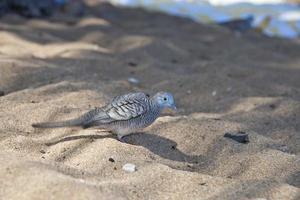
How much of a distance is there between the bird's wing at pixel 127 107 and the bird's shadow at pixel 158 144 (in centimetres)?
22

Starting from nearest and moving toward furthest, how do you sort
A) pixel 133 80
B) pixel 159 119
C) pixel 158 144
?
pixel 158 144
pixel 159 119
pixel 133 80

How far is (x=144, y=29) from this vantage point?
888 cm

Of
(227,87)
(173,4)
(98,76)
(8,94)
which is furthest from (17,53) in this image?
(173,4)

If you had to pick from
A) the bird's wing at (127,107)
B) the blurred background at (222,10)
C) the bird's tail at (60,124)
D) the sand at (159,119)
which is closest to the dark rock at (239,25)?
the blurred background at (222,10)

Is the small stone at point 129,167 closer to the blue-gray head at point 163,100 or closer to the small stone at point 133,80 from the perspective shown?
the blue-gray head at point 163,100

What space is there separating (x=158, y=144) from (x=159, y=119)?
0.44m

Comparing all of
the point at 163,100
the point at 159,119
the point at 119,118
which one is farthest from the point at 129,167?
the point at 159,119

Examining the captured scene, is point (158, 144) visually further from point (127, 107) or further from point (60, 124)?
point (60, 124)

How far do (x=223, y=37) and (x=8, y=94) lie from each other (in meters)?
4.16

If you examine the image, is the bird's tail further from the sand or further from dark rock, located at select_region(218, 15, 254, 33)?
dark rock, located at select_region(218, 15, 254, 33)

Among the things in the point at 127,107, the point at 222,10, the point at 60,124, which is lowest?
the point at 222,10

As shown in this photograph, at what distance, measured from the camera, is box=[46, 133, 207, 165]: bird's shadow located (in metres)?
4.02

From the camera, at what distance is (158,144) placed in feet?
13.8

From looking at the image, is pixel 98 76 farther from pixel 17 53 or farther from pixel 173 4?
pixel 173 4
